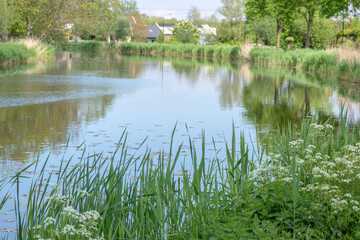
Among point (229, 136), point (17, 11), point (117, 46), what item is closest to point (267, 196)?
point (229, 136)

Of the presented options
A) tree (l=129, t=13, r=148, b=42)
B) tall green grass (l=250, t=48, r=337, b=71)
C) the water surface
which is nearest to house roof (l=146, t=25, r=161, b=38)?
tree (l=129, t=13, r=148, b=42)

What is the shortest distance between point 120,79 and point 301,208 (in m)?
19.2

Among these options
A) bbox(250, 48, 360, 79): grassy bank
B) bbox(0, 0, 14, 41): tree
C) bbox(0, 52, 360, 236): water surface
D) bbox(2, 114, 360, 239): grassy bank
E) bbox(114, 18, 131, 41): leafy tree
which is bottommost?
bbox(0, 52, 360, 236): water surface

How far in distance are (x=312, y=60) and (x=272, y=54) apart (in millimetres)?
7558

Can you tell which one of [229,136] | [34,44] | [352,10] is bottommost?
[229,136]

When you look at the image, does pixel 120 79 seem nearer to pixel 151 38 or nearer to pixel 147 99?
pixel 147 99

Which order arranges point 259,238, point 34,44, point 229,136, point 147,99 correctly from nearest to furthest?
point 259,238 < point 229,136 < point 147,99 < point 34,44

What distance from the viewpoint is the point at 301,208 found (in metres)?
3.85

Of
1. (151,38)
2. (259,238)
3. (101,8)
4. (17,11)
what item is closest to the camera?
(259,238)

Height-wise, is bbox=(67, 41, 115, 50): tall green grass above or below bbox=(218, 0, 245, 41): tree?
below

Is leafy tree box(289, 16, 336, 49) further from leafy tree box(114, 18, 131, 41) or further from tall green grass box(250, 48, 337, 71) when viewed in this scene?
leafy tree box(114, 18, 131, 41)

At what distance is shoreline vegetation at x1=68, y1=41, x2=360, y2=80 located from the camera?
22.6 meters

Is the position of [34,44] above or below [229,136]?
above

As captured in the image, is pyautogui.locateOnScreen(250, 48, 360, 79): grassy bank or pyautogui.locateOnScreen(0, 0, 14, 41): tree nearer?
pyautogui.locateOnScreen(250, 48, 360, 79): grassy bank
